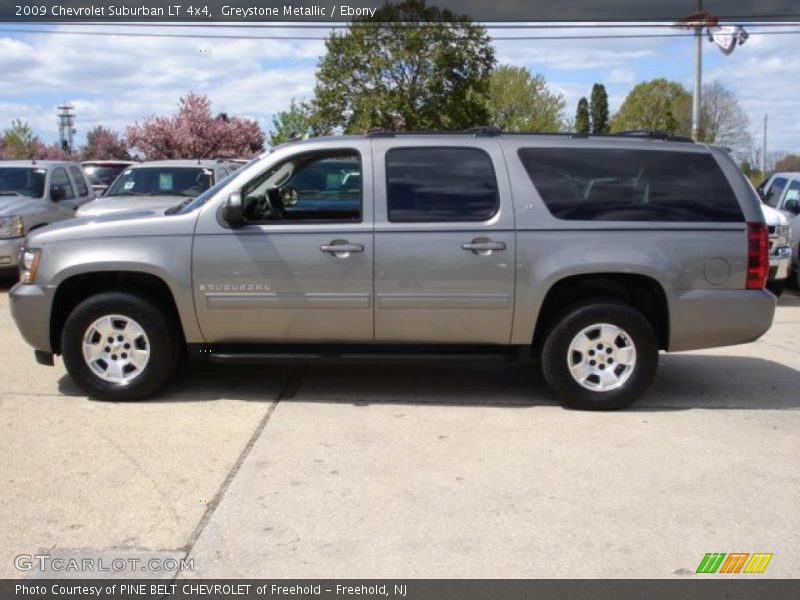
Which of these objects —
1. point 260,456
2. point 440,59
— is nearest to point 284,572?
point 260,456

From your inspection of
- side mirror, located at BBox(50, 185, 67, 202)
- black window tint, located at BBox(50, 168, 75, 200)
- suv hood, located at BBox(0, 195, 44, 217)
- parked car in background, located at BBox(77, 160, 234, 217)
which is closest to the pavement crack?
parked car in background, located at BBox(77, 160, 234, 217)

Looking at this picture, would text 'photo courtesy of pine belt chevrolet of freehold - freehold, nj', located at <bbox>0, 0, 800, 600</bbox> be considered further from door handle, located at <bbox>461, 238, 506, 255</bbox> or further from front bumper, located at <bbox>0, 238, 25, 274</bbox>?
front bumper, located at <bbox>0, 238, 25, 274</bbox>

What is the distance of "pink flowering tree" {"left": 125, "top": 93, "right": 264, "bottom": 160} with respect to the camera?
1609 inches

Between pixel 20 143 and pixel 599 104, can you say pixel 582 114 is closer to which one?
pixel 599 104

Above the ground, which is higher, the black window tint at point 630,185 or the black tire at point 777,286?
the black window tint at point 630,185

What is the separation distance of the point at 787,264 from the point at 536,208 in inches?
249

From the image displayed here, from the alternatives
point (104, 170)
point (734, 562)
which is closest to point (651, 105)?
point (104, 170)

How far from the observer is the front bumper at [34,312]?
5.91m

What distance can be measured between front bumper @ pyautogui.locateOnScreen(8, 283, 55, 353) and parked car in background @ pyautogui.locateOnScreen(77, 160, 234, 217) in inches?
221

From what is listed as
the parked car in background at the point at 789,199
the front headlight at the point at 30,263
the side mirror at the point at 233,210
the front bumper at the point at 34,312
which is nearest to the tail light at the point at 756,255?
the side mirror at the point at 233,210

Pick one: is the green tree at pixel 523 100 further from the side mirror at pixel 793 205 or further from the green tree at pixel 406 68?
the side mirror at pixel 793 205

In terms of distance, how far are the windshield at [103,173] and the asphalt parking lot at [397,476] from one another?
14.6 meters
